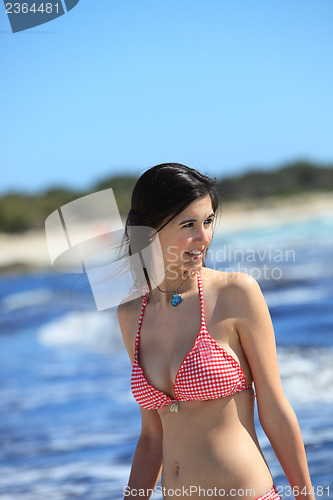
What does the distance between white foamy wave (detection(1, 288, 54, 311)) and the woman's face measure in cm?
1352

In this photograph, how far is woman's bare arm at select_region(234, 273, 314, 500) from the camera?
191 centimetres

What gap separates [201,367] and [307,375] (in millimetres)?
5940

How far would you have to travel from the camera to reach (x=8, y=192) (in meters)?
35.5

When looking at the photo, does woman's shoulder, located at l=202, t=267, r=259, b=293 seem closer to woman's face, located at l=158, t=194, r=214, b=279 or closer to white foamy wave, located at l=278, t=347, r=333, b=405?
woman's face, located at l=158, t=194, r=214, b=279

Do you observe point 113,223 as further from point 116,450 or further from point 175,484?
point 116,450

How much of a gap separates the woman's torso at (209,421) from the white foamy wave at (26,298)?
44.3 feet

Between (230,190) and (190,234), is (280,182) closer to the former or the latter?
(230,190)

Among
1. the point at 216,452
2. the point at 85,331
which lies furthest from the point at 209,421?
the point at 85,331

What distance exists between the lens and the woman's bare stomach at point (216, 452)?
1.90 metres

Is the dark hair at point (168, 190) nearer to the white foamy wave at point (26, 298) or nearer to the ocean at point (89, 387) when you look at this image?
the ocean at point (89, 387)

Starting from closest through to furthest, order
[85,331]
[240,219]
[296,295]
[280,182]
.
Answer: [85,331]
[296,295]
[240,219]
[280,182]

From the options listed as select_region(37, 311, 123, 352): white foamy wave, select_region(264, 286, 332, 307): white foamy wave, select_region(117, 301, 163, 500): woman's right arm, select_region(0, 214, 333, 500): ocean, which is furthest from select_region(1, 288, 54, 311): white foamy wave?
select_region(117, 301, 163, 500): woman's right arm

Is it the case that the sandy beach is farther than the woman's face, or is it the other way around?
the sandy beach

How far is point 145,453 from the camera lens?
86.0 inches
